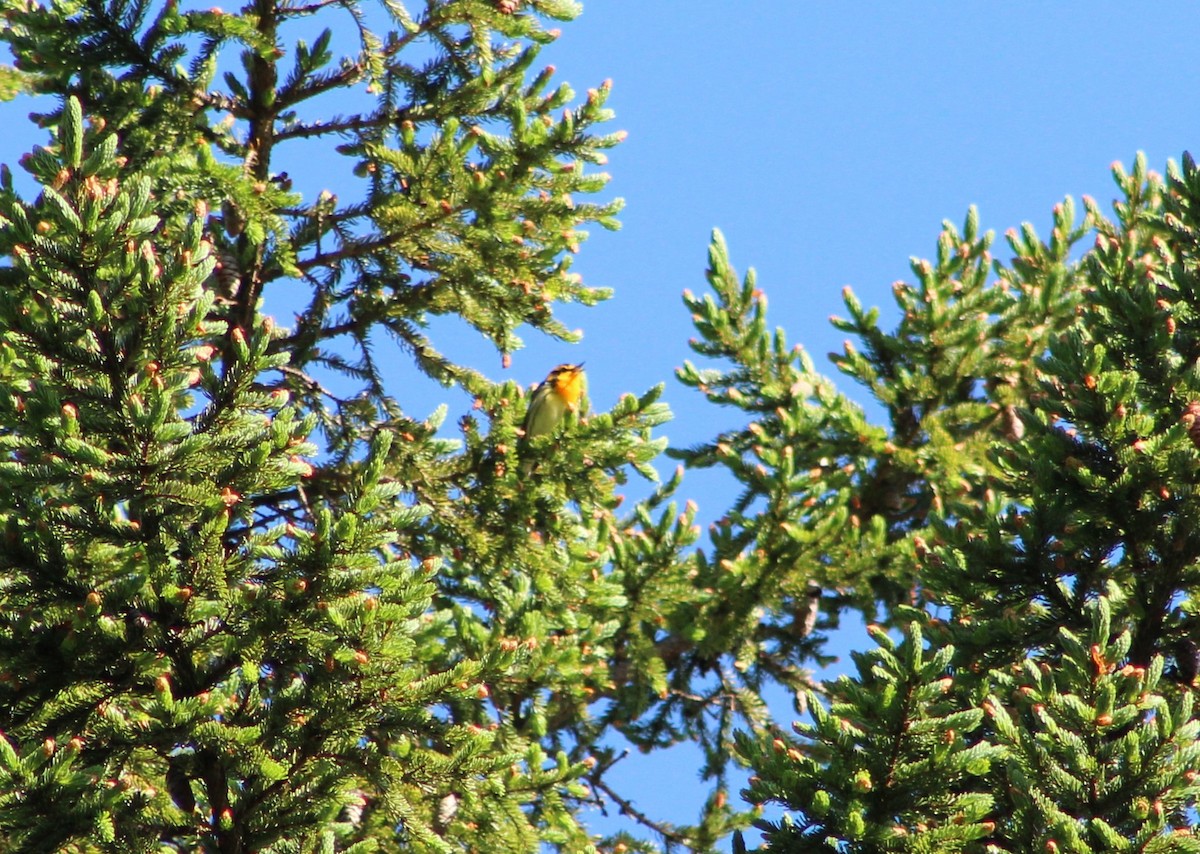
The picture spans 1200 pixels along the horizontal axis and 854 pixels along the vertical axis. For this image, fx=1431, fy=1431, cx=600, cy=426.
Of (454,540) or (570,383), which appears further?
(570,383)

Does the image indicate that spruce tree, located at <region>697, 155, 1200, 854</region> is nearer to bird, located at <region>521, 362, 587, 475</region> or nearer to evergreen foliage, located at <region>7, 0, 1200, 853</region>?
evergreen foliage, located at <region>7, 0, 1200, 853</region>

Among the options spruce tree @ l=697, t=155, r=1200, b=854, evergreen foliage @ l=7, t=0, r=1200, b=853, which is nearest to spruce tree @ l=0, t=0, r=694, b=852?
evergreen foliage @ l=7, t=0, r=1200, b=853

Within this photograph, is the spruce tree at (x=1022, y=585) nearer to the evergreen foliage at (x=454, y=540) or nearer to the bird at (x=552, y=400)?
the evergreen foliage at (x=454, y=540)

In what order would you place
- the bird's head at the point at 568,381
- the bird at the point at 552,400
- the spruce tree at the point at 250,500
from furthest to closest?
the bird's head at the point at 568,381, the bird at the point at 552,400, the spruce tree at the point at 250,500

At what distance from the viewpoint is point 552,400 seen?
9.73 meters

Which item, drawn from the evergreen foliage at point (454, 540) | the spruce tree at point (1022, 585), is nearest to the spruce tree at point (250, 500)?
the evergreen foliage at point (454, 540)

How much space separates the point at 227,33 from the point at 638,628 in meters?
4.84

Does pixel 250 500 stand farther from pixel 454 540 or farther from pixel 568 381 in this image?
pixel 568 381

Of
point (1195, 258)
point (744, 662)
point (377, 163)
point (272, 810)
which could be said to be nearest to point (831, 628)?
point (744, 662)

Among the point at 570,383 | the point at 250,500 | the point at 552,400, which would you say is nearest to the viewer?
the point at 250,500

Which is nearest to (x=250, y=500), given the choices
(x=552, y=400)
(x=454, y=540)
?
(x=454, y=540)

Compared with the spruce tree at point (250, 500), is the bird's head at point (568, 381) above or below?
above

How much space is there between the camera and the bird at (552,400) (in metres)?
Answer: 8.36

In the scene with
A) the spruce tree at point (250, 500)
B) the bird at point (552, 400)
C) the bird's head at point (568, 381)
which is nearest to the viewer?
the spruce tree at point (250, 500)
